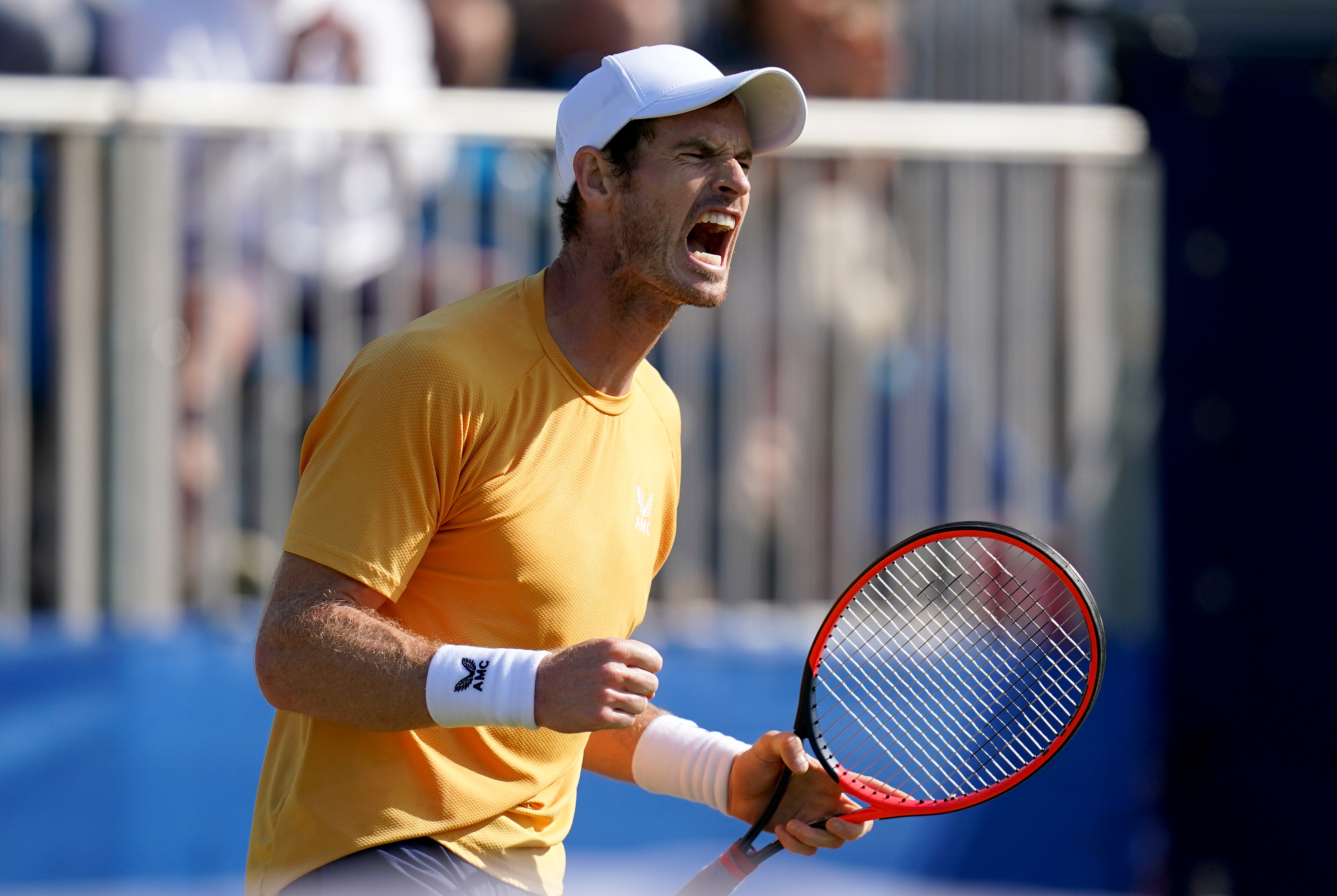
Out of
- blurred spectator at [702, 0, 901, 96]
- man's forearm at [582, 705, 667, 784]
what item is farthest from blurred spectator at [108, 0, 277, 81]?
man's forearm at [582, 705, 667, 784]

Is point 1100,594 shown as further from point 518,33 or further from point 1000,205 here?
point 518,33

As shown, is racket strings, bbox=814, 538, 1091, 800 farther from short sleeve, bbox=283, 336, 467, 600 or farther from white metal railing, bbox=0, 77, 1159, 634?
short sleeve, bbox=283, 336, 467, 600

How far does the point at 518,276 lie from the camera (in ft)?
17.3

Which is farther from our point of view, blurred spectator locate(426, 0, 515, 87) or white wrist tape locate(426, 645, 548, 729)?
blurred spectator locate(426, 0, 515, 87)

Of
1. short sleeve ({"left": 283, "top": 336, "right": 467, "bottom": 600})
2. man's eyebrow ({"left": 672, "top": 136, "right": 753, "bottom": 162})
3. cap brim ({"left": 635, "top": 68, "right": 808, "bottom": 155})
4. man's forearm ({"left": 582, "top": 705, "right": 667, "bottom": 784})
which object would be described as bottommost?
man's forearm ({"left": 582, "top": 705, "right": 667, "bottom": 784})

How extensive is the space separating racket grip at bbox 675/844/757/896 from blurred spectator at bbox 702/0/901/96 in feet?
11.6

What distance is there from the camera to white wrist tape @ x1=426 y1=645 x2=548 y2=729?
228 cm

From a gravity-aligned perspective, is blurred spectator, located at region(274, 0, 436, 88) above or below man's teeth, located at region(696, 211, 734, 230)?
above

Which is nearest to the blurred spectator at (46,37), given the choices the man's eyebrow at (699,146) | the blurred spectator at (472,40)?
the blurred spectator at (472,40)

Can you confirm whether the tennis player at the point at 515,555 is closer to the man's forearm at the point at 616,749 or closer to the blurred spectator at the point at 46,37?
the man's forearm at the point at 616,749

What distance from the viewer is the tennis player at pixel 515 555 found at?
2.35m

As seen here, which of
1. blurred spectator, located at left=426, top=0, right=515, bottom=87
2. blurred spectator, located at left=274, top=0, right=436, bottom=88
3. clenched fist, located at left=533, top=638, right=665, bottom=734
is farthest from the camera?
blurred spectator, located at left=426, top=0, right=515, bottom=87

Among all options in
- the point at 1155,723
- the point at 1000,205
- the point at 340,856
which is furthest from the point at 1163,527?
the point at 340,856

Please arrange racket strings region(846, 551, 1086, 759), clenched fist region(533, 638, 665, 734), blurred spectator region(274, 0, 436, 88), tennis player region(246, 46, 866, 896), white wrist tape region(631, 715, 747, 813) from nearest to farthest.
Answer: clenched fist region(533, 638, 665, 734)
tennis player region(246, 46, 866, 896)
white wrist tape region(631, 715, 747, 813)
racket strings region(846, 551, 1086, 759)
blurred spectator region(274, 0, 436, 88)
